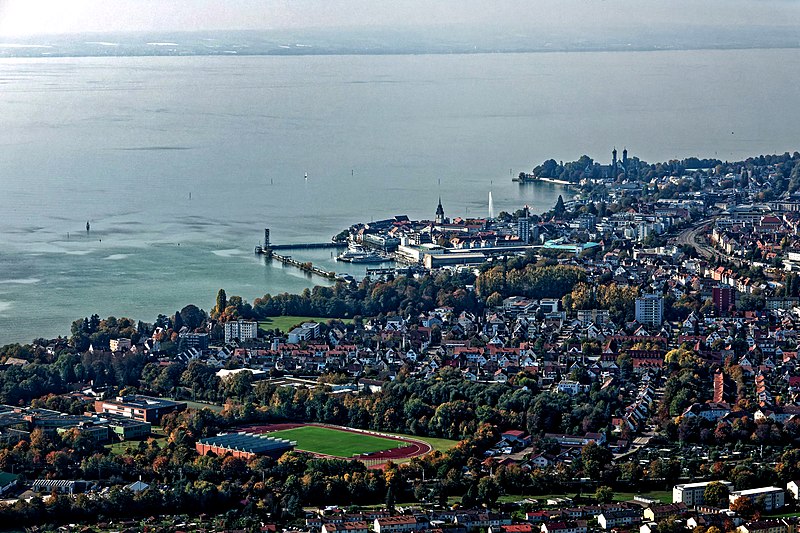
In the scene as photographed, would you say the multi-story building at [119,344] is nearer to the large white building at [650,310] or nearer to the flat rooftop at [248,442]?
the flat rooftop at [248,442]

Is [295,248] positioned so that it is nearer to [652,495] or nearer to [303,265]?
[303,265]

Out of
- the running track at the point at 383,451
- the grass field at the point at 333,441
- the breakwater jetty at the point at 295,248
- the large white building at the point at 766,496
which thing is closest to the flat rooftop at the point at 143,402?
the running track at the point at 383,451

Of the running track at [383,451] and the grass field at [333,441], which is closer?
the running track at [383,451]

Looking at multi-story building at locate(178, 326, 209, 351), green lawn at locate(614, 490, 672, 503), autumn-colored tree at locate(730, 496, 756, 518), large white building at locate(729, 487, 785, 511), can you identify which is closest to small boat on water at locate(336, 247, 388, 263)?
multi-story building at locate(178, 326, 209, 351)

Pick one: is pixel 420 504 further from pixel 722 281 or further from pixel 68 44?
pixel 68 44

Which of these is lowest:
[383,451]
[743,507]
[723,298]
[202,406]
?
[743,507]

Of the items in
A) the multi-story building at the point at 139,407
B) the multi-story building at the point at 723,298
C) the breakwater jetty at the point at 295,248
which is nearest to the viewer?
the multi-story building at the point at 139,407

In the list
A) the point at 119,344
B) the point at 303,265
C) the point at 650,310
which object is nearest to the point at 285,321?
the point at 119,344

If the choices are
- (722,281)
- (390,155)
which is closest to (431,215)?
(722,281)
